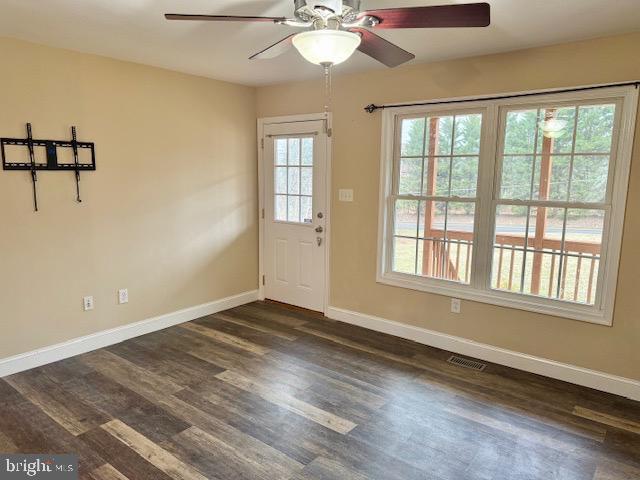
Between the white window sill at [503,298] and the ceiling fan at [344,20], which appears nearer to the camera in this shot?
the ceiling fan at [344,20]

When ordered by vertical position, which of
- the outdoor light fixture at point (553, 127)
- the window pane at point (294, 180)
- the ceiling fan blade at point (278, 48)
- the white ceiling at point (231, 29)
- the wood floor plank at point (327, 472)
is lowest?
the wood floor plank at point (327, 472)

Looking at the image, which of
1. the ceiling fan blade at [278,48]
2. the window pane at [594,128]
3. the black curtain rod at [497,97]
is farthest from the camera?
the window pane at [594,128]

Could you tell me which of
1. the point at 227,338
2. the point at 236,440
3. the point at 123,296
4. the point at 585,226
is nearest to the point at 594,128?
the point at 585,226

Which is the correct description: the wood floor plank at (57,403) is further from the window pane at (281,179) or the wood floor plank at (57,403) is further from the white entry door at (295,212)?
the window pane at (281,179)

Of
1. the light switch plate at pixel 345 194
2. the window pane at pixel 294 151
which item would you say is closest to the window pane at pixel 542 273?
the light switch plate at pixel 345 194

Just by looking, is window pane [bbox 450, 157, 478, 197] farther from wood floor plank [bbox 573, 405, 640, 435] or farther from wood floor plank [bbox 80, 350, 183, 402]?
wood floor plank [bbox 80, 350, 183, 402]

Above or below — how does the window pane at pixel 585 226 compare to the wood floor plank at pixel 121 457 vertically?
above

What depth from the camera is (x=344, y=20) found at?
194 cm

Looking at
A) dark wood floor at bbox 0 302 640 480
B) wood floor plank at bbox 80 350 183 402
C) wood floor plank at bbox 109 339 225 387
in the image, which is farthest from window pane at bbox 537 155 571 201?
wood floor plank at bbox 80 350 183 402

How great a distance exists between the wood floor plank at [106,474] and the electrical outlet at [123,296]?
180 cm

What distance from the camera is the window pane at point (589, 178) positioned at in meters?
2.88

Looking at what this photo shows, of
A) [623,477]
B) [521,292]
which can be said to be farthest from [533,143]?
[623,477]

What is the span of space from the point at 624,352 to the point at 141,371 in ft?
11.2

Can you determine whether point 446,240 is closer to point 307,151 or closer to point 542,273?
point 542,273
